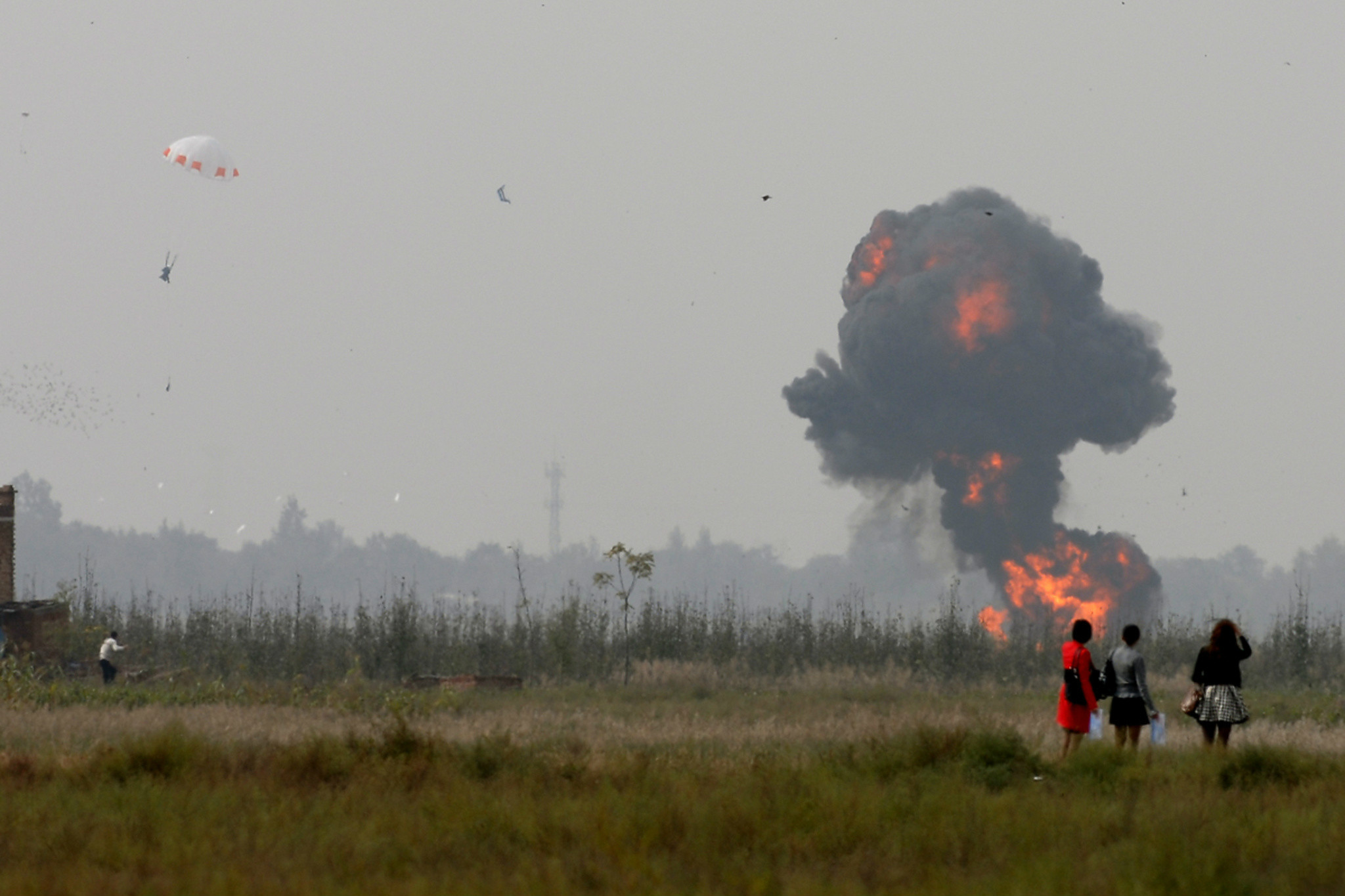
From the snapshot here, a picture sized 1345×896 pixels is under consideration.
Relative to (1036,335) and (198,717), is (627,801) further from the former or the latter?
(1036,335)

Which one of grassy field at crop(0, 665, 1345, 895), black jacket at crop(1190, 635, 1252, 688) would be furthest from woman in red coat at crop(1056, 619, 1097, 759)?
black jacket at crop(1190, 635, 1252, 688)

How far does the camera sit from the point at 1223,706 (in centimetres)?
1543

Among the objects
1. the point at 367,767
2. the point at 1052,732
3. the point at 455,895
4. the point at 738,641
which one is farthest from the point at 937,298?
the point at 455,895

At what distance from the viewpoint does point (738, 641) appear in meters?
35.9

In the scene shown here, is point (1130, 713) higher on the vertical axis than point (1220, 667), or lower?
lower

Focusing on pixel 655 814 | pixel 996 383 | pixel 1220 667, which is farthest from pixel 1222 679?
pixel 996 383

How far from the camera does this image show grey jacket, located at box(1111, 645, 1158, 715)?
15250 mm

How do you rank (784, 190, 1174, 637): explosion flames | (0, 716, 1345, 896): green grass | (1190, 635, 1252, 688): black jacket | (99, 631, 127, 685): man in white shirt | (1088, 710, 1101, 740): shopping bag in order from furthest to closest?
(784, 190, 1174, 637): explosion flames < (99, 631, 127, 685): man in white shirt < (1088, 710, 1101, 740): shopping bag < (1190, 635, 1252, 688): black jacket < (0, 716, 1345, 896): green grass

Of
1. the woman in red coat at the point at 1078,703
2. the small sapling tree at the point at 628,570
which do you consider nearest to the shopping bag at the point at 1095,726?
the woman in red coat at the point at 1078,703

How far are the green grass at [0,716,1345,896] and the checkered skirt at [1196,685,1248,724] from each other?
60 centimetres

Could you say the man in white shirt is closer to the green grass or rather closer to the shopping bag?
the green grass

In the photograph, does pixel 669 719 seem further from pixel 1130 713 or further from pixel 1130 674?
pixel 1130 674

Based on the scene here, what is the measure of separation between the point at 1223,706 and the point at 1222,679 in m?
0.31

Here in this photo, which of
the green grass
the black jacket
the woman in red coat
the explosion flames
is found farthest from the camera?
the explosion flames
